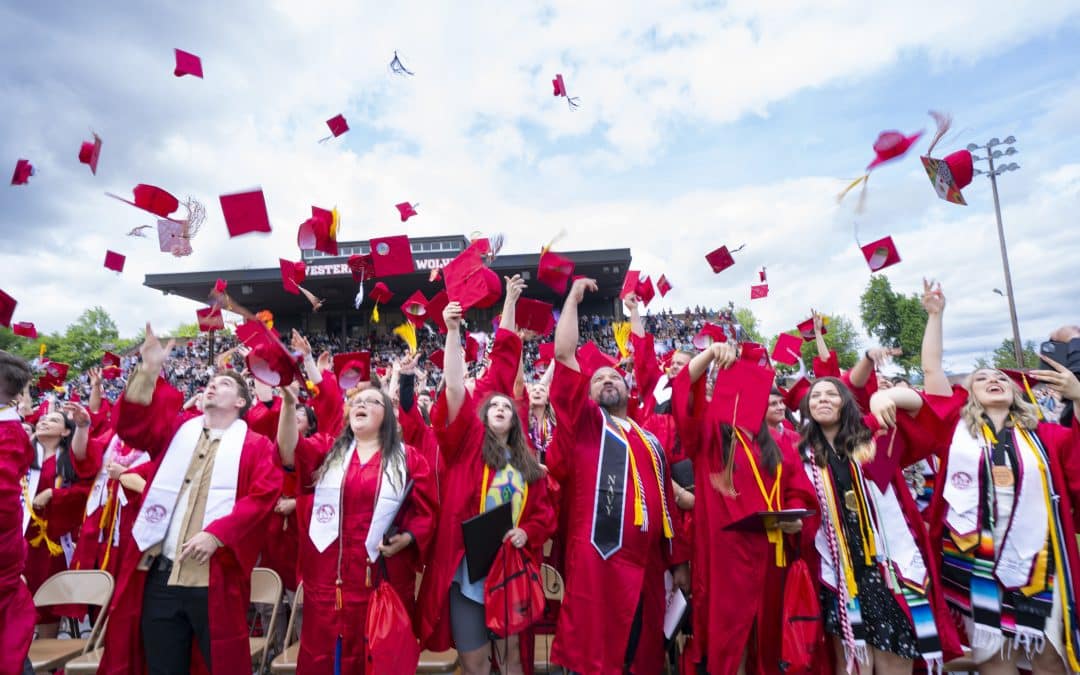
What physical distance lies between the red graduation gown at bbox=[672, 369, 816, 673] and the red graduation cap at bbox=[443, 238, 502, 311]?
4.28 feet

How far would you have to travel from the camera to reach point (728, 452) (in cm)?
330

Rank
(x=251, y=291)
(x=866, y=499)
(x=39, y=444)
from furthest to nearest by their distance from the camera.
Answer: (x=251, y=291) → (x=39, y=444) → (x=866, y=499)

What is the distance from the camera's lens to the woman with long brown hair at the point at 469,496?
3.14 metres

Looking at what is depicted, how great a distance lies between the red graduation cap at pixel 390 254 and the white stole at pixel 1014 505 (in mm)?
4195

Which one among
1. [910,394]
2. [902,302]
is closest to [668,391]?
[910,394]

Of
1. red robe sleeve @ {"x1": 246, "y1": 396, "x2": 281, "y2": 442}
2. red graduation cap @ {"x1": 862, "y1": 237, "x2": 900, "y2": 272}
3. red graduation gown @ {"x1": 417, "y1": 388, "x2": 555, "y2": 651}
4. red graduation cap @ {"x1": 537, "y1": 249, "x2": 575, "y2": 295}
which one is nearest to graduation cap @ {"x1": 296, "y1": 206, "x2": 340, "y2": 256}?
red robe sleeve @ {"x1": 246, "y1": 396, "x2": 281, "y2": 442}

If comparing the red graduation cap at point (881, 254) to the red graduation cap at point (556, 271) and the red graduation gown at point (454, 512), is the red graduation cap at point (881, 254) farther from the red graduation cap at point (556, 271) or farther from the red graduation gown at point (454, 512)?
the red graduation gown at point (454, 512)

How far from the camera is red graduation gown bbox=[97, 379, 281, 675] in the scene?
2971 millimetres

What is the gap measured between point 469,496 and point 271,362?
1303 millimetres

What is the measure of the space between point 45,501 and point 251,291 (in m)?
22.7

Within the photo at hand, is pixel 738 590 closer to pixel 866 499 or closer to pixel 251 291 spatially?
pixel 866 499

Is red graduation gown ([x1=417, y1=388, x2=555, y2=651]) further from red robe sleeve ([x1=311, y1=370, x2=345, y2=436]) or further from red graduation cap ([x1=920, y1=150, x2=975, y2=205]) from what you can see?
red graduation cap ([x1=920, y1=150, x2=975, y2=205])

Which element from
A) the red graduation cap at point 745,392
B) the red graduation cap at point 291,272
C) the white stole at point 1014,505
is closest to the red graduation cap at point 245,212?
the red graduation cap at point 291,272

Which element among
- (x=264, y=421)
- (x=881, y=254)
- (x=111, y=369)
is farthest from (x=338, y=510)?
(x=111, y=369)
